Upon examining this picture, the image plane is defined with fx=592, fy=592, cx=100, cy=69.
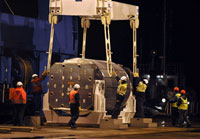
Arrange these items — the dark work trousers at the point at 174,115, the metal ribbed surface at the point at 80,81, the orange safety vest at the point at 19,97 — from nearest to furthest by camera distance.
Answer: the orange safety vest at the point at 19,97 < the metal ribbed surface at the point at 80,81 < the dark work trousers at the point at 174,115

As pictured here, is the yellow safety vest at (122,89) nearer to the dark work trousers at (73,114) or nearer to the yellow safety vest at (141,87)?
the yellow safety vest at (141,87)

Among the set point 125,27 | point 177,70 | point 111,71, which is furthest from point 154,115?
Result: point 111,71

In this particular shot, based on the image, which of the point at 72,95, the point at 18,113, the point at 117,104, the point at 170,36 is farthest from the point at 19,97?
the point at 170,36

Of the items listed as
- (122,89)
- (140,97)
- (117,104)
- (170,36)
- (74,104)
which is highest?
(170,36)

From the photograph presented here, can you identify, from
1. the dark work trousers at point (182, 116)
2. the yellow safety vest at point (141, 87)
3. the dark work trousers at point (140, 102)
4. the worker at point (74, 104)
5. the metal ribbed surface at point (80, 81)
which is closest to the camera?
the worker at point (74, 104)

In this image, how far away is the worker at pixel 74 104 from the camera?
2470 cm

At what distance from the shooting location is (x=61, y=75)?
87.4 ft

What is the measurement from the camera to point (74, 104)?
81.5 feet

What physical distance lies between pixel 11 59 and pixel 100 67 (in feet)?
23.9

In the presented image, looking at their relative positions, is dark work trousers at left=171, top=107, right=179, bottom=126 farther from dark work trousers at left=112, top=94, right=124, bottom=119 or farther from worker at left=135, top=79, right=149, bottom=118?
dark work trousers at left=112, top=94, right=124, bottom=119

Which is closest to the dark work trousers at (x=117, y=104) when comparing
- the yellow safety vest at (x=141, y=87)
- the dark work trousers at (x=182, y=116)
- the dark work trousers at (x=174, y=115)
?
the yellow safety vest at (x=141, y=87)

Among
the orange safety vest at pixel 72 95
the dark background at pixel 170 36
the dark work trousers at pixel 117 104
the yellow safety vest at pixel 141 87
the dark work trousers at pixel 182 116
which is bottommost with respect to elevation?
the dark work trousers at pixel 182 116

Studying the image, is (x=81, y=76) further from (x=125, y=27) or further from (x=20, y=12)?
(x=125, y=27)

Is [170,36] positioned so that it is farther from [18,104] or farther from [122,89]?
[18,104]
